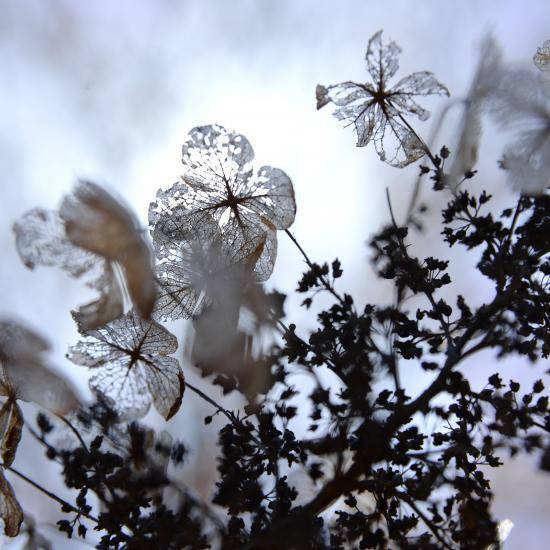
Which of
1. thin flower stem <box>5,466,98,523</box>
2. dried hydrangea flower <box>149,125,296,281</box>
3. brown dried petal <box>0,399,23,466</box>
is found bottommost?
thin flower stem <box>5,466,98,523</box>

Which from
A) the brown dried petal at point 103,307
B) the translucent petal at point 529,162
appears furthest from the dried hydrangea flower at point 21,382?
the translucent petal at point 529,162

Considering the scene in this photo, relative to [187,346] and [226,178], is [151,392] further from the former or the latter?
[226,178]

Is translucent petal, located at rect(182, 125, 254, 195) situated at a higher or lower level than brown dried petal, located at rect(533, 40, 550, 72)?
lower

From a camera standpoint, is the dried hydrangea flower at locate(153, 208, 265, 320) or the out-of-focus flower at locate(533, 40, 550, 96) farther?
the out-of-focus flower at locate(533, 40, 550, 96)

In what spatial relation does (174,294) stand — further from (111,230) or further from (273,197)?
(273,197)

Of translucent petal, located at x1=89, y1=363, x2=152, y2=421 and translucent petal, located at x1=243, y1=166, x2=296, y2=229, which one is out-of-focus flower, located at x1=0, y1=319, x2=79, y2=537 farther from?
translucent petal, located at x1=243, y1=166, x2=296, y2=229

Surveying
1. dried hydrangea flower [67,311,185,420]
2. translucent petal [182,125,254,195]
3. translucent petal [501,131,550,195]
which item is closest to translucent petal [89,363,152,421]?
dried hydrangea flower [67,311,185,420]
